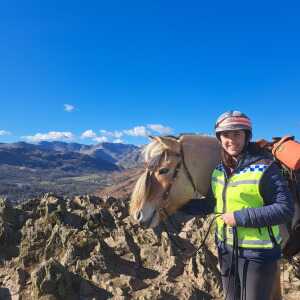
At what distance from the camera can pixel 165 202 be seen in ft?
15.5

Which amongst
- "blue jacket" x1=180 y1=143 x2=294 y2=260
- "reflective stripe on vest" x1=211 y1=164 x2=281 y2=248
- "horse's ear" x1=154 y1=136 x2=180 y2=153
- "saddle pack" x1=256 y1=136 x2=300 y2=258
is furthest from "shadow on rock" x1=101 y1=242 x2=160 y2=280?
"blue jacket" x1=180 y1=143 x2=294 y2=260

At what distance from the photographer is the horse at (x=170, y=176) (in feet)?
15.2

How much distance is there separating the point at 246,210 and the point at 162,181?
47.7 inches

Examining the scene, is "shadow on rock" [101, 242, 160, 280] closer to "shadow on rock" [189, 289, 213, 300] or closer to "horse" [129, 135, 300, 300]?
"shadow on rock" [189, 289, 213, 300]

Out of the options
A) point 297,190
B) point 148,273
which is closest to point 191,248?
point 148,273

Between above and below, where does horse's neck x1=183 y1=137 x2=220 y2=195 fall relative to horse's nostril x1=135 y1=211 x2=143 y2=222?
above

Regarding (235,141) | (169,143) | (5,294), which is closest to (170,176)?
(169,143)

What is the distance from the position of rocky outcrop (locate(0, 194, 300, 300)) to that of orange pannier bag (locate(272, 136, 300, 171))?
4.13 metres

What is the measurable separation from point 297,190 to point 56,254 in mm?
9477

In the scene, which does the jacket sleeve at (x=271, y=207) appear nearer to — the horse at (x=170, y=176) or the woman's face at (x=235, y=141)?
the woman's face at (x=235, y=141)

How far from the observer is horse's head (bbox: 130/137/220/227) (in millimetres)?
4625

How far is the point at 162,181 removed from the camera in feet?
15.4

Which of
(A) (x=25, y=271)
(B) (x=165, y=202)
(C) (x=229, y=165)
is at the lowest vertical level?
(A) (x=25, y=271)

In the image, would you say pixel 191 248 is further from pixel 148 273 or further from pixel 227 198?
pixel 227 198
